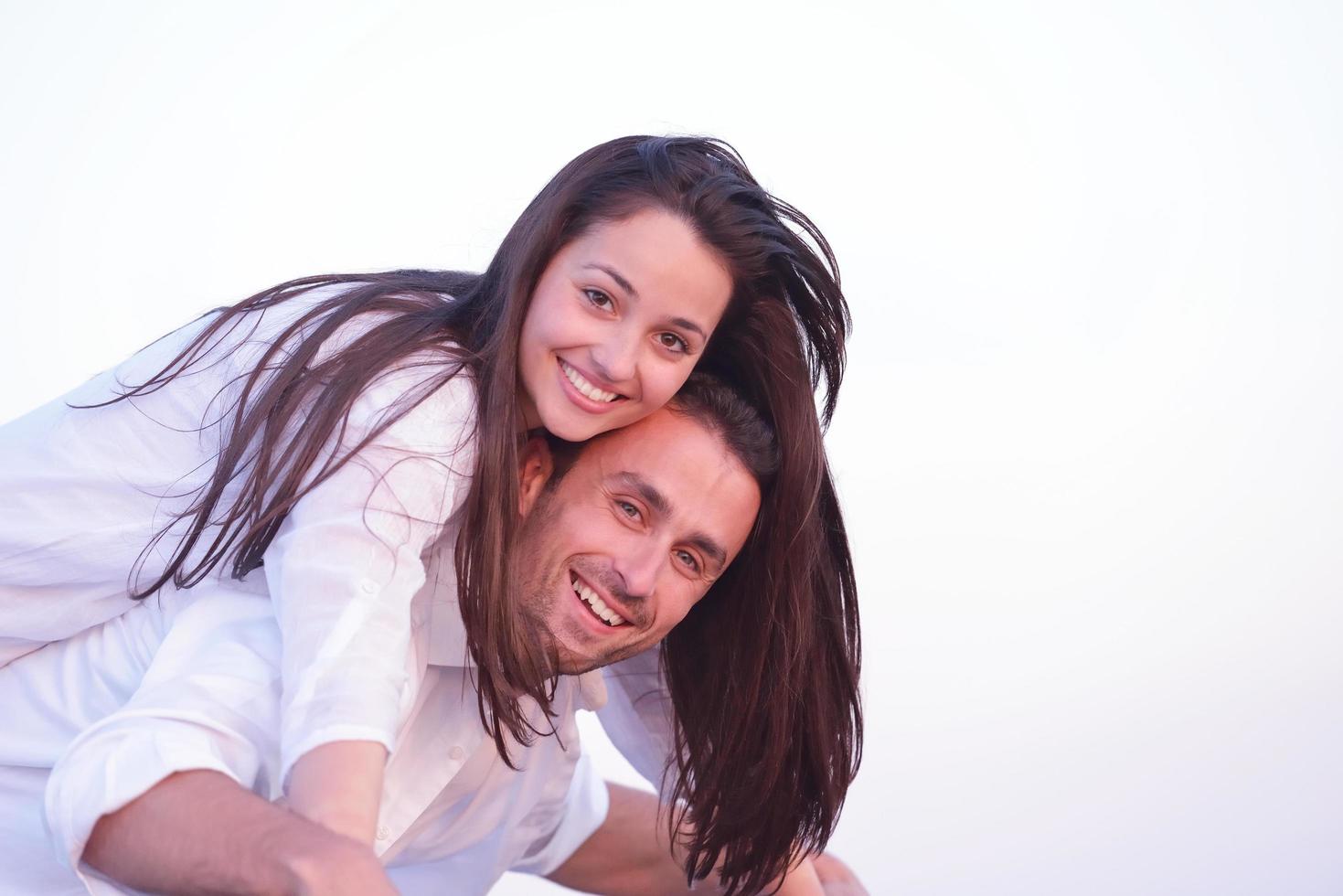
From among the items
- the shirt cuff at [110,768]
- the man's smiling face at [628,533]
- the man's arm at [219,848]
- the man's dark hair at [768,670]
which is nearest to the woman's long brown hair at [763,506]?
the man's dark hair at [768,670]

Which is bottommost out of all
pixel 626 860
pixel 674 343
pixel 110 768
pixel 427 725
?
pixel 626 860

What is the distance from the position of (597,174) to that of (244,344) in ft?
2.45

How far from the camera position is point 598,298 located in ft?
9.19

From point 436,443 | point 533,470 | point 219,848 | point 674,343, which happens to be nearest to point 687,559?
point 533,470

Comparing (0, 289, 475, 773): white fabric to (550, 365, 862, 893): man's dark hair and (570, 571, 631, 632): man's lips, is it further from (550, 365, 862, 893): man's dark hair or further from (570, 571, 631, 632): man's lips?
(550, 365, 862, 893): man's dark hair

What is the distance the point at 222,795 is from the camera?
84.7 inches

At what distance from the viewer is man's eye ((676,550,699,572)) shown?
10.0ft

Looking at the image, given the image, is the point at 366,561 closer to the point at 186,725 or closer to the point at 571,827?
the point at 186,725

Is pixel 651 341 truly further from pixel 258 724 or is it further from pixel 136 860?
pixel 136 860

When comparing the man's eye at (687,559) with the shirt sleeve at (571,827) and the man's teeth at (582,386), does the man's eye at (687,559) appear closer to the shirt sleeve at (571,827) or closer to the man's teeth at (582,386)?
the man's teeth at (582,386)

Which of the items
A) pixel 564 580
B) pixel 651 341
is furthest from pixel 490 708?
pixel 651 341

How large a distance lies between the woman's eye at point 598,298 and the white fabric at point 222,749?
62cm

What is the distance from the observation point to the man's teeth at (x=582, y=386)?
277 cm

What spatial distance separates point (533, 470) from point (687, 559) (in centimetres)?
36
